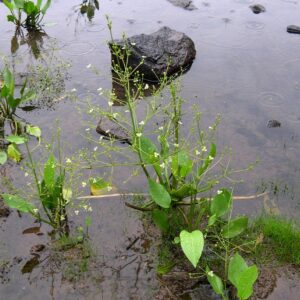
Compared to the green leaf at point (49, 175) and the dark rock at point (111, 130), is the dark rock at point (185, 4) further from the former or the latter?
the green leaf at point (49, 175)

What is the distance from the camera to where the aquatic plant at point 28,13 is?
21.5ft

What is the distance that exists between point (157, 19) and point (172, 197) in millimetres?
4610

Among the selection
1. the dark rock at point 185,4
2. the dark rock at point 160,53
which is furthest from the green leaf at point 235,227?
the dark rock at point 185,4

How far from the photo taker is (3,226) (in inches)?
146

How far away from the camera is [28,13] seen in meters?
6.73

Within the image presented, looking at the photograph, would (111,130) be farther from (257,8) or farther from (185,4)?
(257,8)

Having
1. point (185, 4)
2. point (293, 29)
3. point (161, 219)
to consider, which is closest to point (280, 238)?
point (161, 219)

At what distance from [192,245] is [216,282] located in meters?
0.33

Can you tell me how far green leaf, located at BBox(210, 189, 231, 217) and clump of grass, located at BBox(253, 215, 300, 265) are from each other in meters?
0.50

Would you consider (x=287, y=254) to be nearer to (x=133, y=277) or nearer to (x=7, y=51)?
(x=133, y=277)

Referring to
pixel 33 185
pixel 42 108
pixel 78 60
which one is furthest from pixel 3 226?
pixel 78 60

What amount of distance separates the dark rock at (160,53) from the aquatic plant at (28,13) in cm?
160

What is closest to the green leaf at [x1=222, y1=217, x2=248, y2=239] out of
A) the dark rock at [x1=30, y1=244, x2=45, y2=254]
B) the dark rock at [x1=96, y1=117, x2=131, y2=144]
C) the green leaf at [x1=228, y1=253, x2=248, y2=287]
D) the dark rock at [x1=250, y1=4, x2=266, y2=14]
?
the green leaf at [x1=228, y1=253, x2=248, y2=287]

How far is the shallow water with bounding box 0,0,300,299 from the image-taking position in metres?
3.38
